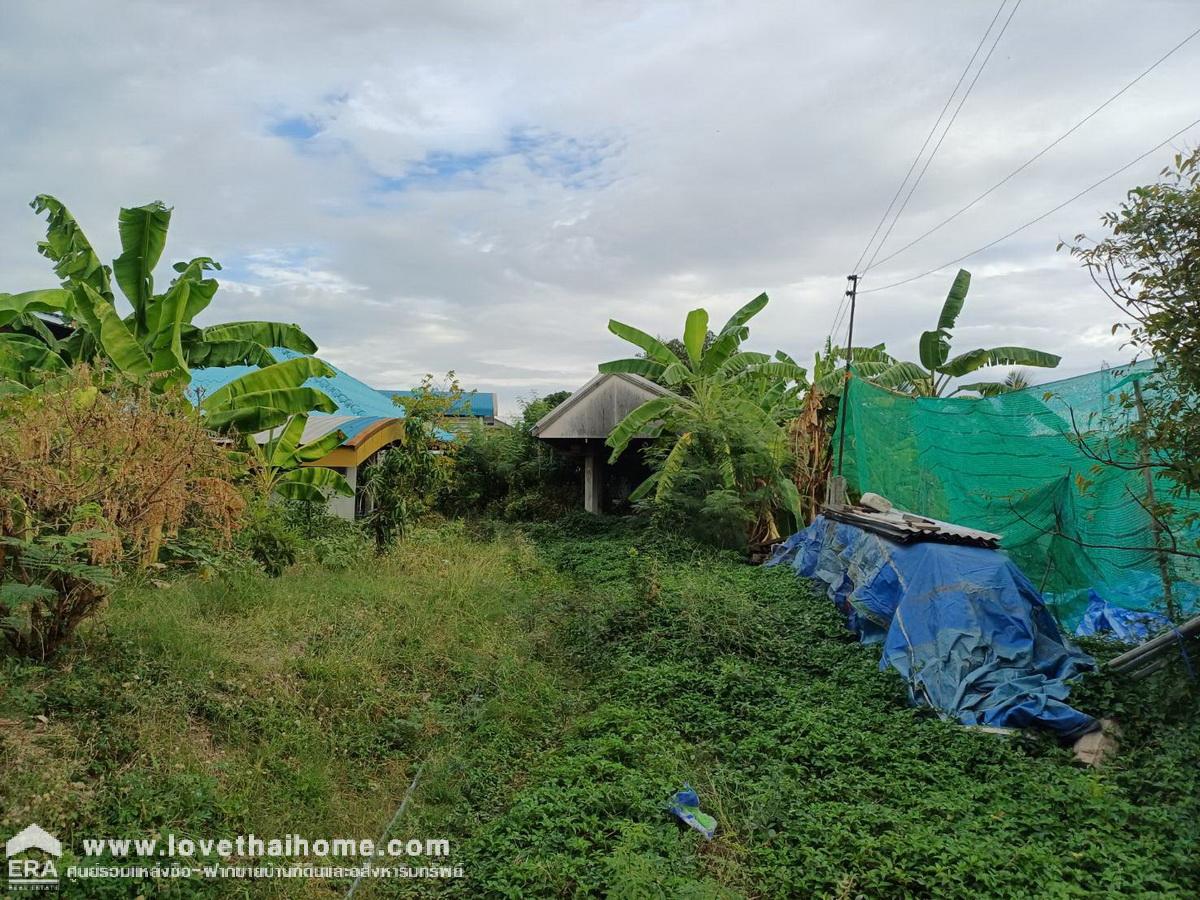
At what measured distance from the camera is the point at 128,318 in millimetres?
8555

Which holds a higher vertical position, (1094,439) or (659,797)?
(1094,439)

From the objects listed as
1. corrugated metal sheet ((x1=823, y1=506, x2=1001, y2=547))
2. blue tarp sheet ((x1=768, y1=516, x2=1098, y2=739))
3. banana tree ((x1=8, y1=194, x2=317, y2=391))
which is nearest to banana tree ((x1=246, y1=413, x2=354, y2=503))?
banana tree ((x1=8, y1=194, x2=317, y2=391))

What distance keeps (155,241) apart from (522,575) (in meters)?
5.75

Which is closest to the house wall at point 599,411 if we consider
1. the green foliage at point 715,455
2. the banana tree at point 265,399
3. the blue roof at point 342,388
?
the green foliage at point 715,455

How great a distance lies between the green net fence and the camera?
5.02 m

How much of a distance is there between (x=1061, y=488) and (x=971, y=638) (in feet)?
5.72

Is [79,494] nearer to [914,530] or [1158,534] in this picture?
[914,530]

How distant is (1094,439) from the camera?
5.18m

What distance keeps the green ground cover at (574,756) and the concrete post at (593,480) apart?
7808 mm

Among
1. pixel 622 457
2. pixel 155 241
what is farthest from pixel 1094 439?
pixel 622 457

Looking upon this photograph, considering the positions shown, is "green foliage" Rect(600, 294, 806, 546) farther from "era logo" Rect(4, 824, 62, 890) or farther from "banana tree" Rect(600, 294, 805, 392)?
"era logo" Rect(4, 824, 62, 890)

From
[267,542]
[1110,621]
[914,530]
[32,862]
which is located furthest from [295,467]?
[1110,621]

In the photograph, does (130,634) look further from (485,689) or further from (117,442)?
(485,689)

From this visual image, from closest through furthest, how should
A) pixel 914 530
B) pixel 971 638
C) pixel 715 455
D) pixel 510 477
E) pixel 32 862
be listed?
pixel 32 862, pixel 971 638, pixel 914 530, pixel 715 455, pixel 510 477
